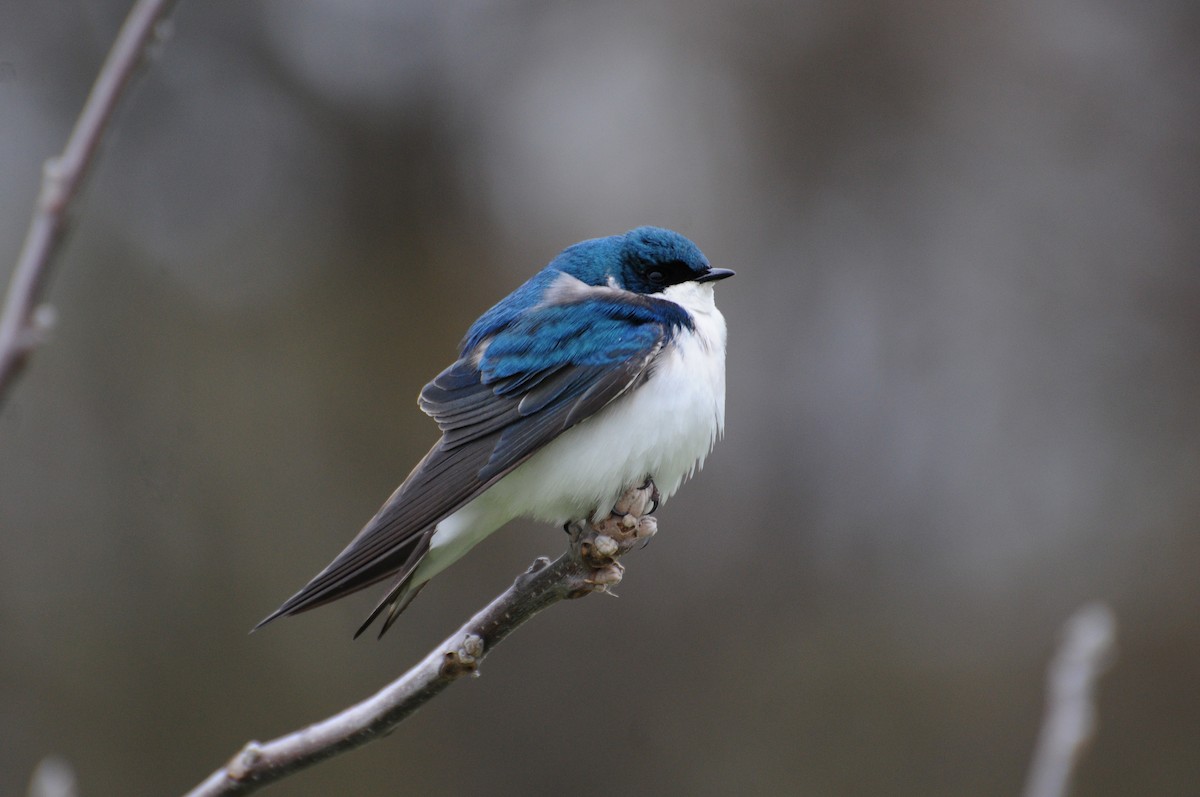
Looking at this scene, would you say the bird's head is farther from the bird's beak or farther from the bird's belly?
the bird's belly

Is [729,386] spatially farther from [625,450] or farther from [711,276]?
[625,450]

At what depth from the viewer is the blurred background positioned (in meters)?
4.43

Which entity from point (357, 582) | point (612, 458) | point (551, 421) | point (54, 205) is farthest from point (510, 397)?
point (54, 205)

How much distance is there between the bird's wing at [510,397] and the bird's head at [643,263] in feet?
0.73

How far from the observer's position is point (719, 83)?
17.5 ft

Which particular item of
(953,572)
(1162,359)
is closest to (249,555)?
(953,572)

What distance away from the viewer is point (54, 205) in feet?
2.35

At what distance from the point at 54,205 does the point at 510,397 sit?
1522 millimetres

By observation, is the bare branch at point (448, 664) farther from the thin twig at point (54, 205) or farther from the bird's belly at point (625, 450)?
the thin twig at point (54, 205)

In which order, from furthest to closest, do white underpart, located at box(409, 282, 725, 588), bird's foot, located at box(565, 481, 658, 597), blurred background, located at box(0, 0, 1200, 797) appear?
blurred background, located at box(0, 0, 1200, 797) < white underpart, located at box(409, 282, 725, 588) < bird's foot, located at box(565, 481, 658, 597)

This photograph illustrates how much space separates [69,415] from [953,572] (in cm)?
367

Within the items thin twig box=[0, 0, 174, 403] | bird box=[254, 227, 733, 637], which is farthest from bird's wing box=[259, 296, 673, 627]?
thin twig box=[0, 0, 174, 403]

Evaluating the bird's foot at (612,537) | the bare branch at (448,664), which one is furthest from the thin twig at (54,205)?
the bird's foot at (612,537)

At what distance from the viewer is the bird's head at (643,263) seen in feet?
8.36
